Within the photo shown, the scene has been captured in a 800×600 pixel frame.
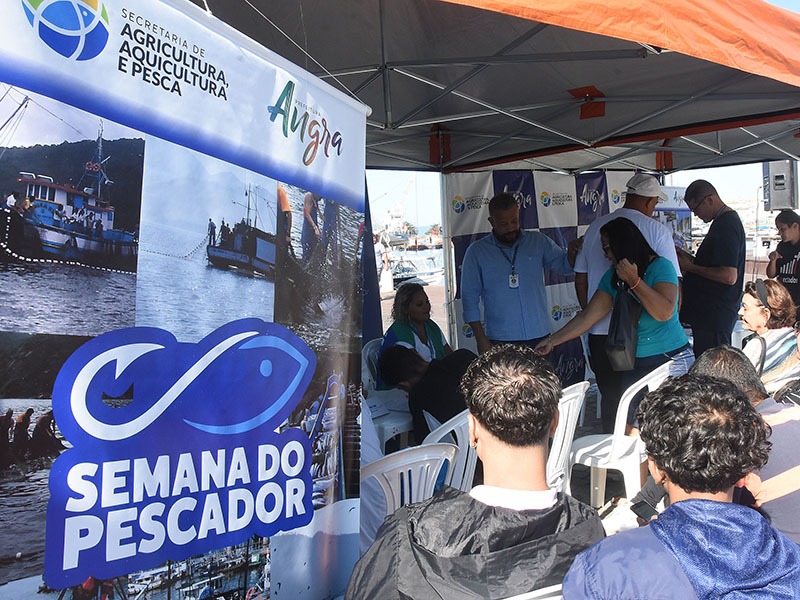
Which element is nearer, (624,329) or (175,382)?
(175,382)

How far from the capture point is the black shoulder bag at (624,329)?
10.4 ft

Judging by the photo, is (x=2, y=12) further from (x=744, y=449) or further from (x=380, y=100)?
(x=380, y=100)

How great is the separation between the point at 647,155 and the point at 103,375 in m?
7.13

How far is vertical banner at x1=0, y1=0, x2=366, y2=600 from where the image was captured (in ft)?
3.51

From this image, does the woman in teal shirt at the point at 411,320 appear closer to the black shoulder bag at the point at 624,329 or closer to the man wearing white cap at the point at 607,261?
the man wearing white cap at the point at 607,261

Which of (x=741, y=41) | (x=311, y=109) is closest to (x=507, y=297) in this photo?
(x=741, y=41)

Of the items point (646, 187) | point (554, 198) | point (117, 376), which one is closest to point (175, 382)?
point (117, 376)

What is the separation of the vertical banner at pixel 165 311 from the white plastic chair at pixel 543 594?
25.6 inches

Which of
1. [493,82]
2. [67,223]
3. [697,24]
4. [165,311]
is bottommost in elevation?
[165,311]

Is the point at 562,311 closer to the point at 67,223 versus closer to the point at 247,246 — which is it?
the point at 247,246

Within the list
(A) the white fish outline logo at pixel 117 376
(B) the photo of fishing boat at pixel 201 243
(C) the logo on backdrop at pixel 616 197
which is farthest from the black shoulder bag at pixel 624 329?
(C) the logo on backdrop at pixel 616 197

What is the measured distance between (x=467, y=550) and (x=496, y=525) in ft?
0.23

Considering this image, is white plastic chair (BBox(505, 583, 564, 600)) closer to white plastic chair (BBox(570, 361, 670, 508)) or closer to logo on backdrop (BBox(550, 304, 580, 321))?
white plastic chair (BBox(570, 361, 670, 508))

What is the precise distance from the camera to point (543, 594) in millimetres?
1116
